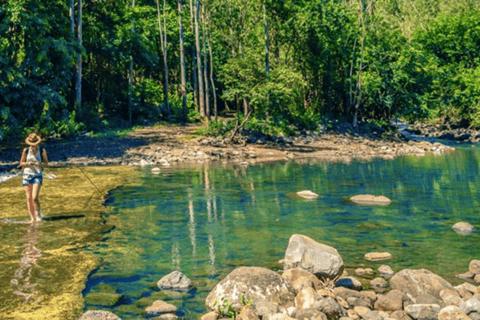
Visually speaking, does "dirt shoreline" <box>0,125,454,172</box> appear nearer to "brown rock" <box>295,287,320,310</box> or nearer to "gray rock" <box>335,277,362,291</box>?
"gray rock" <box>335,277,362,291</box>

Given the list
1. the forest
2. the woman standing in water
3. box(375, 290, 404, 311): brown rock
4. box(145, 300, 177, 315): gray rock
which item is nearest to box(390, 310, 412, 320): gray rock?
box(375, 290, 404, 311): brown rock

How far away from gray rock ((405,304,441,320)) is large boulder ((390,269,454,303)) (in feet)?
2.37

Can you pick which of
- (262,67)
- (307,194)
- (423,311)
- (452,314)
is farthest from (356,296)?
(262,67)

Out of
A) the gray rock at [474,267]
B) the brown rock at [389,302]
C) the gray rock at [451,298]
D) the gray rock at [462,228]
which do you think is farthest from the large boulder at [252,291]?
the gray rock at [462,228]

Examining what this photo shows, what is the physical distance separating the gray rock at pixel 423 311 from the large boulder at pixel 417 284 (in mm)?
724

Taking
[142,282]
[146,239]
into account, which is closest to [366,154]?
[146,239]

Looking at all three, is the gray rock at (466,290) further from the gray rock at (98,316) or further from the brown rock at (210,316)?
the gray rock at (98,316)

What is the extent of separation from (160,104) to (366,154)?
19081 mm

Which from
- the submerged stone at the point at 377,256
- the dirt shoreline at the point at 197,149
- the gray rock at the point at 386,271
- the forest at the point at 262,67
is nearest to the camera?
the gray rock at the point at 386,271

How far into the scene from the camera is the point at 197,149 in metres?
36.3

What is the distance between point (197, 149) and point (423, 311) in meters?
28.4

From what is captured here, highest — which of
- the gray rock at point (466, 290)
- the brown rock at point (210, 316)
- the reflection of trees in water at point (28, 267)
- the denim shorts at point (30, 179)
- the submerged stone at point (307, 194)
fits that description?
the denim shorts at point (30, 179)

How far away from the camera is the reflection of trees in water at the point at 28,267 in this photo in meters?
9.56

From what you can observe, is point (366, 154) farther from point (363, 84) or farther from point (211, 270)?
point (211, 270)
